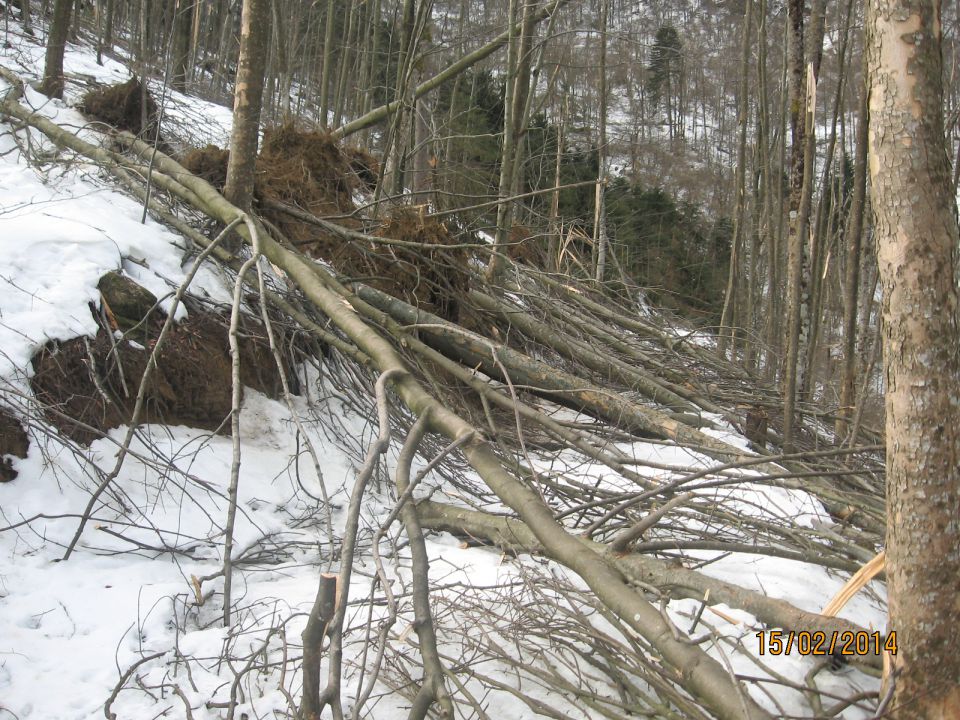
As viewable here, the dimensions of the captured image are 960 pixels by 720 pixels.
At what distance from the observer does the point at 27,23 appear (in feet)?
31.2

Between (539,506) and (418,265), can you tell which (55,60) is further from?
(539,506)

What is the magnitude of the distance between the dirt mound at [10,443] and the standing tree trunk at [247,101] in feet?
6.83

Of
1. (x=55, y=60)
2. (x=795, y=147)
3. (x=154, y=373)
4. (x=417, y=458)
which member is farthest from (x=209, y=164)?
(x=795, y=147)

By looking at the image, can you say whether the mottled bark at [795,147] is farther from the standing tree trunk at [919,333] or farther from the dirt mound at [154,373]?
the dirt mound at [154,373]

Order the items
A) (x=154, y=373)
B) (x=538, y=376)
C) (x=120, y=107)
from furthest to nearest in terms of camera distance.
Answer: (x=120, y=107), (x=538, y=376), (x=154, y=373)

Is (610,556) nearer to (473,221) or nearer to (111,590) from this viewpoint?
(111,590)

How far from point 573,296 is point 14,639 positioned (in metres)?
4.77

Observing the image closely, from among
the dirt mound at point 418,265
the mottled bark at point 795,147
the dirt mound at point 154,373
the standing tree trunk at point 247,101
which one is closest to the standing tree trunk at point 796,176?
the mottled bark at point 795,147

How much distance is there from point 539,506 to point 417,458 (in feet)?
6.64

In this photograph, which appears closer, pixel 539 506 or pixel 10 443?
pixel 539 506

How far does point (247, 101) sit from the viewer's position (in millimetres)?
4574

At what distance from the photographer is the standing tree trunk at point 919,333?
66.9 inches

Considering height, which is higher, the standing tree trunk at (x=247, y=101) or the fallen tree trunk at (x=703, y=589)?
the standing tree trunk at (x=247, y=101)
